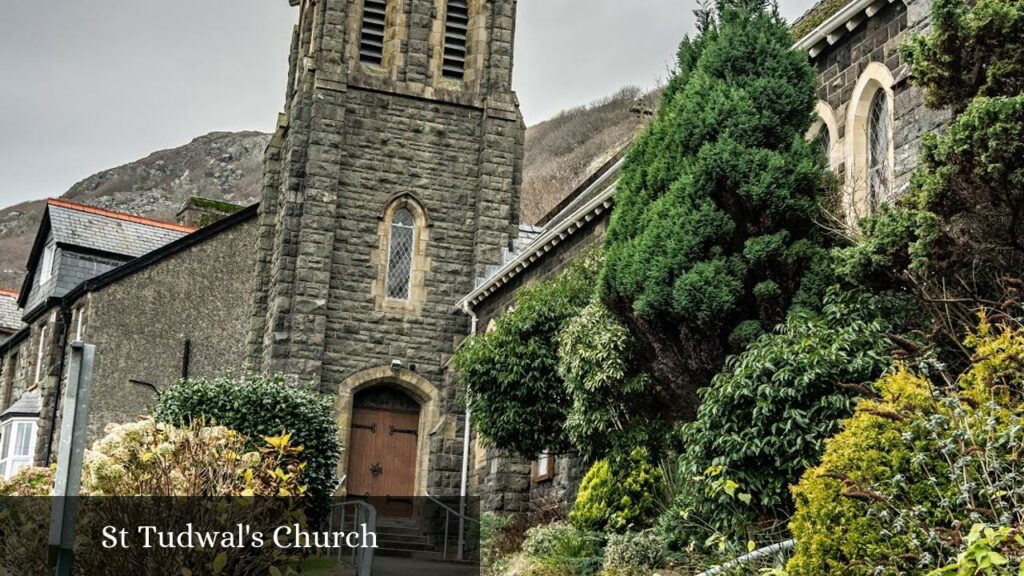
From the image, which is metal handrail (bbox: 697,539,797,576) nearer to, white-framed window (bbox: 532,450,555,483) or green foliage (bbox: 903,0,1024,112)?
green foliage (bbox: 903,0,1024,112)

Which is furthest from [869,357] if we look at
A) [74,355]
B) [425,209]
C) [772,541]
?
[425,209]

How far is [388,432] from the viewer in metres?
24.2

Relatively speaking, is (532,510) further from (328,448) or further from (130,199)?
(130,199)

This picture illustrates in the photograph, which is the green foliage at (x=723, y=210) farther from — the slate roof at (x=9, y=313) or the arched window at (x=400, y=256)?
the slate roof at (x=9, y=313)

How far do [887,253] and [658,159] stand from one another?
3525 millimetres

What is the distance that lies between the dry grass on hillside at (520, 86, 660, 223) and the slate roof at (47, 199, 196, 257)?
4357 cm

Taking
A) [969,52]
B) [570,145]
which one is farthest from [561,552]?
[570,145]

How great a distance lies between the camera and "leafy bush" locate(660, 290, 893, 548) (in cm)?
1027

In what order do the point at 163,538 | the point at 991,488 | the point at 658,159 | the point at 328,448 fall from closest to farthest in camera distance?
the point at 991,488
the point at 163,538
the point at 658,159
the point at 328,448

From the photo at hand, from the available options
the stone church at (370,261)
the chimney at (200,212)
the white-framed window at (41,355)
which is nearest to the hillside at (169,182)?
the chimney at (200,212)

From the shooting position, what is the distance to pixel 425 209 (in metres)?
24.5

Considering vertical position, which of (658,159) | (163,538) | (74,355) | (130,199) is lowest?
(163,538)

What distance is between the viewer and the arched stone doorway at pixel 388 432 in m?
23.7

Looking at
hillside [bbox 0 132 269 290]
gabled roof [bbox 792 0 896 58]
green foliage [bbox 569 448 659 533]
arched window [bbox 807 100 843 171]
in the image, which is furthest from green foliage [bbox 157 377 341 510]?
hillside [bbox 0 132 269 290]
